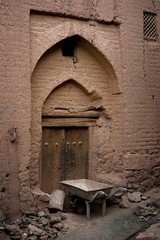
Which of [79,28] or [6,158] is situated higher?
[79,28]

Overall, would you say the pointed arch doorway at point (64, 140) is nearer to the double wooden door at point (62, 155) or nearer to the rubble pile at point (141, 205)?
the double wooden door at point (62, 155)

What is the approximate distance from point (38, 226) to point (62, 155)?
68.9 inches

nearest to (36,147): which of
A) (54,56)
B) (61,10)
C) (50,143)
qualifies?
(50,143)

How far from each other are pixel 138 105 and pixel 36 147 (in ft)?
8.03

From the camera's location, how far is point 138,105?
6484 millimetres

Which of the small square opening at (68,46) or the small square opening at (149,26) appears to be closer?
the small square opening at (68,46)

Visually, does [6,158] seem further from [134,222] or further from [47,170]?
[134,222]

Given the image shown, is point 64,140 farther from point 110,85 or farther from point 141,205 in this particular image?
point 141,205

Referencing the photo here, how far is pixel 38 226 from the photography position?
16.2 feet

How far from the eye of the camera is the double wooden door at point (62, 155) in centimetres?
612

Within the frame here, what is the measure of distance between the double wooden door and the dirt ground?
0.92 meters

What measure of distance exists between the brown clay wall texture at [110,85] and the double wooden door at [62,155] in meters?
0.33

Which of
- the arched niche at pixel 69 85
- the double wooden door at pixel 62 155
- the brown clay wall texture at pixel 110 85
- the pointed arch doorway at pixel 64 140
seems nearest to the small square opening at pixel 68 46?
the arched niche at pixel 69 85

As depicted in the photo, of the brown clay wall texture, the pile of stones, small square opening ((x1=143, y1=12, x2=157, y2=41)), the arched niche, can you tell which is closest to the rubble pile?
the brown clay wall texture
